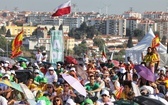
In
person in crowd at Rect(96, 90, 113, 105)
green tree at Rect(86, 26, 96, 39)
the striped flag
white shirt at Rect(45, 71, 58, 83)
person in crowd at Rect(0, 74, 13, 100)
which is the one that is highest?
the striped flag

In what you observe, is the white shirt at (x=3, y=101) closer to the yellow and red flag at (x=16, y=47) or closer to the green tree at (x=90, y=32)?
the yellow and red flag at (x=16, y=47)

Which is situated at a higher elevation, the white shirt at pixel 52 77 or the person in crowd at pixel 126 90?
the person in crowd at pixel 126 90

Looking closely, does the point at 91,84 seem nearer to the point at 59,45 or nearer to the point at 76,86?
the point at 76,86

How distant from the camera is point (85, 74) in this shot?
16172 millimetres

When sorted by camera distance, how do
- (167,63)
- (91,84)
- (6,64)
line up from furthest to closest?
(167,63)
(6,64)
(91,84)

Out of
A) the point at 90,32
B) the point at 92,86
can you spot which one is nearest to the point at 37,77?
the point at 92,86

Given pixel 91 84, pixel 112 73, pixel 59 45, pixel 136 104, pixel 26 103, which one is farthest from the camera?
pixel 59 45

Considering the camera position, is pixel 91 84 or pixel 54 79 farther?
pixel 54 79

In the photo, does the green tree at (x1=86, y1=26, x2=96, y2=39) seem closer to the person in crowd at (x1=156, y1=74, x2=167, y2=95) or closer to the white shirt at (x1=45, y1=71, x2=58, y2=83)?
the white shirt at (x1=45, y1=71, x2=58, y2=83)

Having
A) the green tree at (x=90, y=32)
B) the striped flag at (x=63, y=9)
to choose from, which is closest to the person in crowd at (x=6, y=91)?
the striped flag at (x=63, y=9)

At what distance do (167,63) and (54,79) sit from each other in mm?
9141

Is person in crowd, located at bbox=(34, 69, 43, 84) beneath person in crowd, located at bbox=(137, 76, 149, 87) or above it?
beneath

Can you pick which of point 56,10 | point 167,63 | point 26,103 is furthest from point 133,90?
point 56,10

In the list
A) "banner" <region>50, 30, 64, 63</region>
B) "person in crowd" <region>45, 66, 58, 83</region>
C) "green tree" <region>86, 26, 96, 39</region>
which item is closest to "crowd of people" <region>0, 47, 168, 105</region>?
"person in crowd" <region>45, 66, 58, 83</region>
